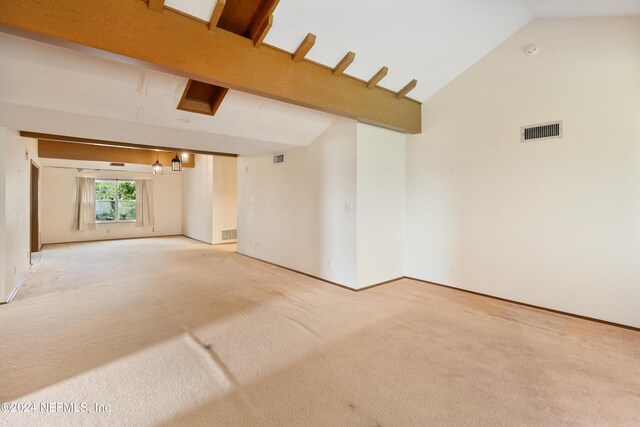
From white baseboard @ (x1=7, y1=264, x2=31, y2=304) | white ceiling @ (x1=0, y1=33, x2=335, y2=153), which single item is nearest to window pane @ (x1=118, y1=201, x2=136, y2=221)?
white baseboard @ (x1=7, y1=264, x2=31, y2=304)

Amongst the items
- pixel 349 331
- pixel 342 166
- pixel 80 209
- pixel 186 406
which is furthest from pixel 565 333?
pixel 80 209

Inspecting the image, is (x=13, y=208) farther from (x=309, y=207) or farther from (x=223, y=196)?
(x=223, y=196)

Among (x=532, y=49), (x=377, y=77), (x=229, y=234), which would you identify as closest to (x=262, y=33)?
(x=377, y=77)

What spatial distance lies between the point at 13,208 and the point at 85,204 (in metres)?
5.48

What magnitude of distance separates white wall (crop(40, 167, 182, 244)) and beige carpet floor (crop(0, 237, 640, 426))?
220 inches

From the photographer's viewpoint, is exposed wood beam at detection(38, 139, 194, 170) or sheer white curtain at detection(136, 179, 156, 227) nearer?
exposed wood beam at detection(38, 139, 194, 170)

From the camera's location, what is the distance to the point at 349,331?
302cm

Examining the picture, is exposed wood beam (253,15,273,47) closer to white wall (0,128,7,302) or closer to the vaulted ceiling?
the vaulted ceiling

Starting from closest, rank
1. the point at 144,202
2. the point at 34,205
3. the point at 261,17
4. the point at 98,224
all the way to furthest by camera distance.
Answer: the point at 261,17
the point at 34,205
the point at 98,224
the point at 144,202

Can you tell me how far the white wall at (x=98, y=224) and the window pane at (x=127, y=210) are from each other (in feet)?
0.66

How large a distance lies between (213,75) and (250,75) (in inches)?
14.4

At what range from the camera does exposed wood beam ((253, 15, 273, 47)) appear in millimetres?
2669

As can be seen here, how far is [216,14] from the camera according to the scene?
246 cm

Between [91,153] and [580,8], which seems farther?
[91,153]
